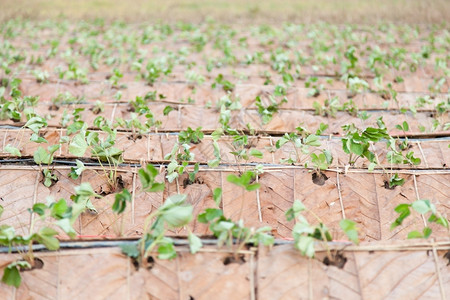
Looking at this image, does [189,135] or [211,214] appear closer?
[211,214]

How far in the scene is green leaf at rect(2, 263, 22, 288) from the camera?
1664mm

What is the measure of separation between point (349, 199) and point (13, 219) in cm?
181

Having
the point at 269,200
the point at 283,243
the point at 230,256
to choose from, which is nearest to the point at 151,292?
the point at 230,256

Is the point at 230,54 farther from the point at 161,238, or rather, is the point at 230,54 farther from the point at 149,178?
the point at 161,238

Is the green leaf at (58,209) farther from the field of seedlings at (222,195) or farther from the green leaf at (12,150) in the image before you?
the green leaf at (12,150)

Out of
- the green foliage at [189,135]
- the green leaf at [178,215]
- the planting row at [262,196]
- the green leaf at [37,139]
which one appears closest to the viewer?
the green leaf at [178,215]

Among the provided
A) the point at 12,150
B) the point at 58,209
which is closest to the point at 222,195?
the point at 58,209

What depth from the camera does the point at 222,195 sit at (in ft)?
8.09

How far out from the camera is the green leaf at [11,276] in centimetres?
166

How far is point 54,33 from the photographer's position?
24.7 feet

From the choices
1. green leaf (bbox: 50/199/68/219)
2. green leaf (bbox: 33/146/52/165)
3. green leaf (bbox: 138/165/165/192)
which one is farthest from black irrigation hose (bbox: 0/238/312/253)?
green leaf (bbox: 33/146/52/165)

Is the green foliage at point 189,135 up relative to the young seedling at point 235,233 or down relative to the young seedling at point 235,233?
up

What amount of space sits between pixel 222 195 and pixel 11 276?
3.77ft

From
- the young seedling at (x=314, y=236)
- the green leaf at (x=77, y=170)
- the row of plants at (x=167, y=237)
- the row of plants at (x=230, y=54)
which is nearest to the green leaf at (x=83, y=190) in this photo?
the row of plants at (x=167, y=237)
